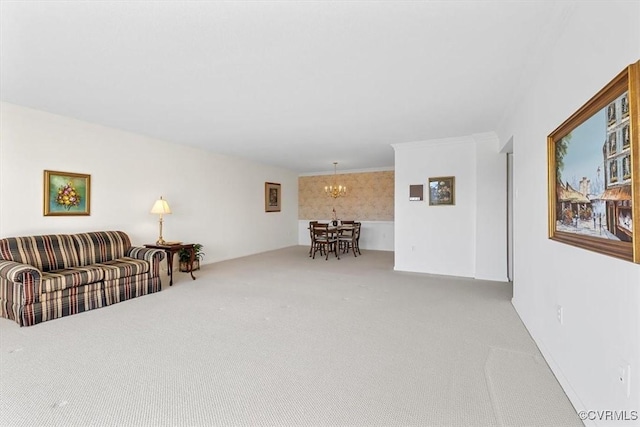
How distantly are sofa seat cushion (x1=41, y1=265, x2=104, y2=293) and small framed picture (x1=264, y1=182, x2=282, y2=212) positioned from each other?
4.82m

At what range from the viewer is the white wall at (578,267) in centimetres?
133

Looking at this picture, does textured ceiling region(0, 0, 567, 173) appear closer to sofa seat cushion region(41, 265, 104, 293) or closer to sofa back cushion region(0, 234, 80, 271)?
sofa back cushion region(0, 234, 80, 271)

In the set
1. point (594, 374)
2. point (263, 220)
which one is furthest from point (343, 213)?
point (594, 374)

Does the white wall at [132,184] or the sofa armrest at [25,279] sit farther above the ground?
the white wall at [132,184]

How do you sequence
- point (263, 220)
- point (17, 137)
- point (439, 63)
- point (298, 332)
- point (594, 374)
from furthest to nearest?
point (263, 220)
point (17, 137)
point (298, 332)
point (439, 63)
point (594, 374)

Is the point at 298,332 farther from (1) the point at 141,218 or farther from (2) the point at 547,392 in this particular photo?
(1) the point at 141,218

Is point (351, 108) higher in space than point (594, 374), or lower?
higher

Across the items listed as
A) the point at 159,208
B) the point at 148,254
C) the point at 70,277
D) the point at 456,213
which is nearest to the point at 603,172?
the point at 456,213

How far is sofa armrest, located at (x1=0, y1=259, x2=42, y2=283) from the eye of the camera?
3.01 metres

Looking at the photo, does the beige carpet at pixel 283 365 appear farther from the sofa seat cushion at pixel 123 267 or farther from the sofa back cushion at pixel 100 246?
the sofa back cushion at pixel 100 246

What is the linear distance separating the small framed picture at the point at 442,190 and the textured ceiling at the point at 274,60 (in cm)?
123

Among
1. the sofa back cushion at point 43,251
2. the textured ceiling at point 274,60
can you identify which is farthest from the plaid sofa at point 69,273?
the textured ceiling at point 274,60

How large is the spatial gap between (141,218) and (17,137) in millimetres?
1856

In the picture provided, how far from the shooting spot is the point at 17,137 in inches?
145
